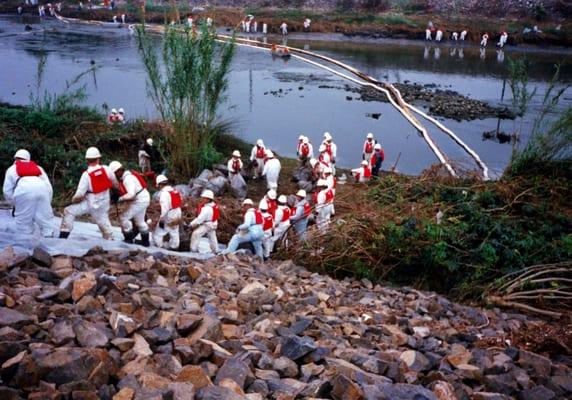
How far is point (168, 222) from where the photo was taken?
9820 millimetres

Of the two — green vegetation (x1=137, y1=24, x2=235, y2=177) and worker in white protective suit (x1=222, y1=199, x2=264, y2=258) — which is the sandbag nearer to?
green vegetation (x1=137, y1=24, x2=235, y2=177)

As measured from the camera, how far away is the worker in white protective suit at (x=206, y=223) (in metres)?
9.88

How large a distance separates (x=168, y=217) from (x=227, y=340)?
5.13m

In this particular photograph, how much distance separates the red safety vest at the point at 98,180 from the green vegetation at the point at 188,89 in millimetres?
5814

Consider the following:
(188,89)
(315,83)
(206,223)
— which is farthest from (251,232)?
(315,83)

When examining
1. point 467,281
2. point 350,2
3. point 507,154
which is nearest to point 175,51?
point 467,281

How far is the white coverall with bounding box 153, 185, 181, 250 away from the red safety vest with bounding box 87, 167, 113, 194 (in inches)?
45.2

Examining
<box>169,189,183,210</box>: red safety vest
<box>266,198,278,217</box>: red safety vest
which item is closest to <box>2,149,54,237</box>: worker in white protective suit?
<box>169,189,183,210</box>: red safety vest

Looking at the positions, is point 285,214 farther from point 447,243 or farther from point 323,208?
point 447,243

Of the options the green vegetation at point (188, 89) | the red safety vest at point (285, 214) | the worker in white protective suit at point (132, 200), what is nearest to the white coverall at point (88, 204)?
the worker in white protective suit at point (132, 200)

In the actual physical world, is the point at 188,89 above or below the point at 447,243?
above

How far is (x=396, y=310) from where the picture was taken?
24.6ft

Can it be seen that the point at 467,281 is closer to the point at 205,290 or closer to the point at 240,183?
the point at 205,290

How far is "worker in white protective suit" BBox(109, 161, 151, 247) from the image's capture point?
29.8 feet
